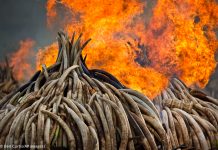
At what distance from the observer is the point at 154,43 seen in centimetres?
1177

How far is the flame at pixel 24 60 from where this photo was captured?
19938mm

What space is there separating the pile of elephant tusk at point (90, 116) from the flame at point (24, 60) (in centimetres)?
1186

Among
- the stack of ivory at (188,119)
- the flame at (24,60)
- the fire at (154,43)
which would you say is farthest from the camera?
the flame at (24,60)

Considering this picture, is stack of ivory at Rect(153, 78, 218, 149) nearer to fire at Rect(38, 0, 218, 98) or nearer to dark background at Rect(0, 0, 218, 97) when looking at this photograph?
fire at Rect(38, 0, 218, 98)

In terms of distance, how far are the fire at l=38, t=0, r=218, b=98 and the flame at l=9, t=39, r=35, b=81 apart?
8.51 metres

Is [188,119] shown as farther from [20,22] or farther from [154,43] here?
[20,22]

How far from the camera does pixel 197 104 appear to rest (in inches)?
354

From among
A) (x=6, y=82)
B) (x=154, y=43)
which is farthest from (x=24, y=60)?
(x=154, y=43)

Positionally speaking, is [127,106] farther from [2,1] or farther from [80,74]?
[2,1]

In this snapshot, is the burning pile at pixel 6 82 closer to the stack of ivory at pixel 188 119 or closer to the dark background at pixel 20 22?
the stack of ivory at pixel 188 119

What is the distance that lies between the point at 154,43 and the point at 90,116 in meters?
5.66

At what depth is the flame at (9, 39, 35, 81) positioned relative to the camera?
19938mm

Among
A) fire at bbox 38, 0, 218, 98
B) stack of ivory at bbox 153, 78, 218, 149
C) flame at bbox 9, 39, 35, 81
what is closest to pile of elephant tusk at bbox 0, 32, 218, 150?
stack of ivory at bbox 153, 78, 218, 149

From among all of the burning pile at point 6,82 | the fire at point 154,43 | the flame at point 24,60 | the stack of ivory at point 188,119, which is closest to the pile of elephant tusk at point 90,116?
the stack of ivory at point 188,119
